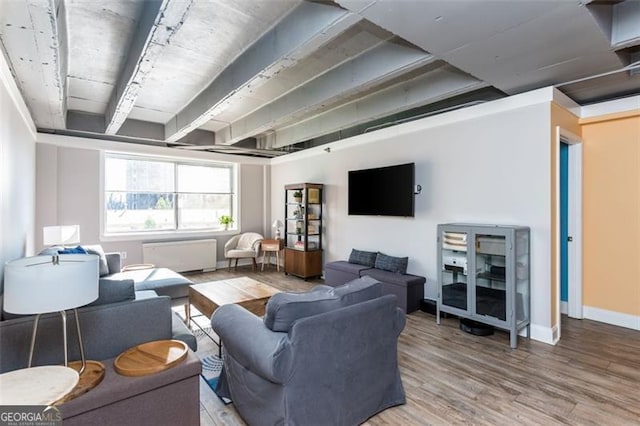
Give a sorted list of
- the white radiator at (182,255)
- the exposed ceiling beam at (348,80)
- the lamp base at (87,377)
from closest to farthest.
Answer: the lamp base at (87,377) < the exposed ceiling beam at (348,80) < the white radiator at (182,255)

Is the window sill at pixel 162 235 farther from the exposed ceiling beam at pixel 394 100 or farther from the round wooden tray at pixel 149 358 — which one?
the round wooden tray at pixel 149 358

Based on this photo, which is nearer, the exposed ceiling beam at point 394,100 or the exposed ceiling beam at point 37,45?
the exposed ceiling beam at point 37,45

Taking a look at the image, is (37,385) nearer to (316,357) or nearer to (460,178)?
(316,357)

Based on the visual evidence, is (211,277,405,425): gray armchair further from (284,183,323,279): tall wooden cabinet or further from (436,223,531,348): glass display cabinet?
(284,183,323,279): tall wooden cabinet

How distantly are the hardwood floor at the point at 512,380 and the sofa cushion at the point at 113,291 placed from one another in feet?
3.05

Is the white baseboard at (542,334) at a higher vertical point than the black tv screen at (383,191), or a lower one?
lower

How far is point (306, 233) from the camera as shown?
5777mm

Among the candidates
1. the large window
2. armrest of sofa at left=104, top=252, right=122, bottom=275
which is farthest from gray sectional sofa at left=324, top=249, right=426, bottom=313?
the large window

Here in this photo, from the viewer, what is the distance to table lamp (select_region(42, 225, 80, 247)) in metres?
3.99

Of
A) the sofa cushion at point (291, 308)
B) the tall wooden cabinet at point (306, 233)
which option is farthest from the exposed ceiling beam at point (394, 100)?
the sofa cushion at point (291, 308)

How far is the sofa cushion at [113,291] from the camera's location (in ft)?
6.58

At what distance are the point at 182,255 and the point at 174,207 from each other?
1.04m

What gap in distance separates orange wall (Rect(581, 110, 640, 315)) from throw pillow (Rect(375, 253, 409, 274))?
2.13m

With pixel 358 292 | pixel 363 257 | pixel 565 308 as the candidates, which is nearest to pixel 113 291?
pixel 358 292
